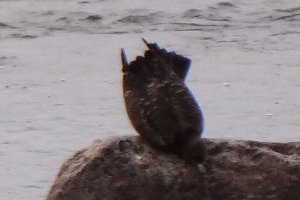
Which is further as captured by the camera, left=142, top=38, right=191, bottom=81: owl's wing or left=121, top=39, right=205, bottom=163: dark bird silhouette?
left=142, top=38, right=191, bottom=81: owl's wing

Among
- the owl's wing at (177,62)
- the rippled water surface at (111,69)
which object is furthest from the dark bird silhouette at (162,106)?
the rippled water surface at (111,69)

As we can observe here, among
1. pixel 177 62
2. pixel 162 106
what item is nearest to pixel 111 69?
pixel 177 62

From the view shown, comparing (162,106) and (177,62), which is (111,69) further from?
(162,106)

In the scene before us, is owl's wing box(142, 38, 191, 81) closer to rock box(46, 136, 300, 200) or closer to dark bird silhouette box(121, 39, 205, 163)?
dark bird silhouette box(121, 39, 205, 163)

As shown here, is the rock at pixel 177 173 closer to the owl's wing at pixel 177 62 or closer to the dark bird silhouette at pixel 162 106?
the dark bird silhouette at pixel 162 106

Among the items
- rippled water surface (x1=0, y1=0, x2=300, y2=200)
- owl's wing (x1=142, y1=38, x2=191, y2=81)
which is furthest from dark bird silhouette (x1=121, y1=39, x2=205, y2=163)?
rippled water surface (x1=0, y1=0, x2=300, y2=200)
